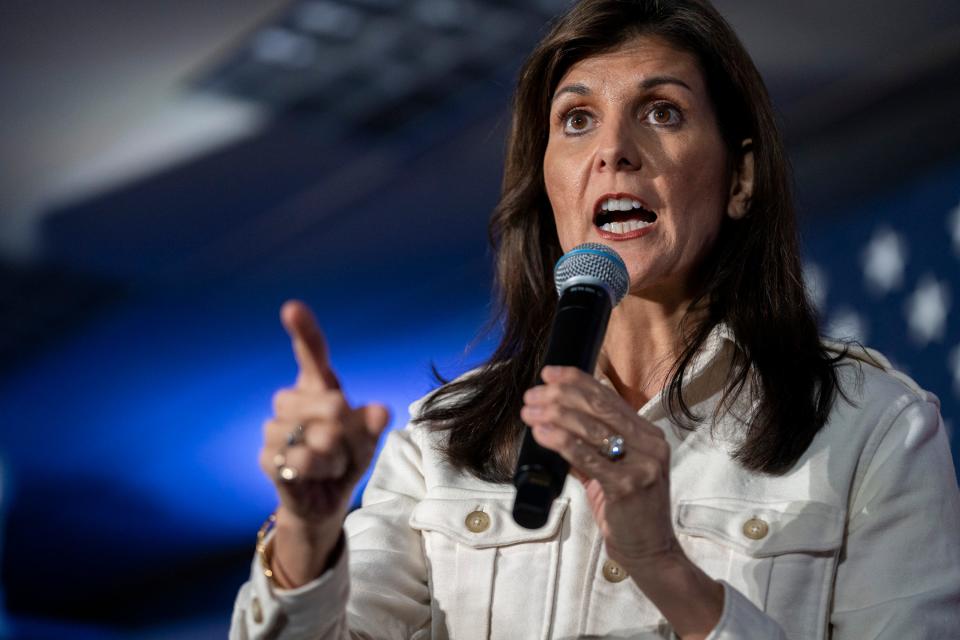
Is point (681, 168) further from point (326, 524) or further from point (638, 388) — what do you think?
point (326, 524)

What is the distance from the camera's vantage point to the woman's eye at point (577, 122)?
176 centimetres

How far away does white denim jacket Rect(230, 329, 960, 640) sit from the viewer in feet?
4.60

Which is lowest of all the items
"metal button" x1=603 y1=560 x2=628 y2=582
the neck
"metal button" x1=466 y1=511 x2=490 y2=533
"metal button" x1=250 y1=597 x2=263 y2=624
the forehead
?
"metal button" x1=250 y1=597 x2=263 y2=624

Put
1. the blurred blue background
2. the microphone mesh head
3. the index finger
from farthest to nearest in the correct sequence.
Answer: the blurred blue background < the microphone mesh head < the index finger

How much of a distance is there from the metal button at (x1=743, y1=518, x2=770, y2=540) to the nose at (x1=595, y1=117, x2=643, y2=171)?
0.49 meters

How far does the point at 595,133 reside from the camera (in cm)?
173

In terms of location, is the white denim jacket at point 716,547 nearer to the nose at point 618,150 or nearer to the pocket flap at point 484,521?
the pocket flap at point 484,521

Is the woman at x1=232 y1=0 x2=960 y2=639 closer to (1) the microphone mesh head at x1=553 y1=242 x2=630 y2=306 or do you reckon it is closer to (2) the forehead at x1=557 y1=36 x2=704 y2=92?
(2) the forehead at x1=557 y1=36 x2=704 y2=92

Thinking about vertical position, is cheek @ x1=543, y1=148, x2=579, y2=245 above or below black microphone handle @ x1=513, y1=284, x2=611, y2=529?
above

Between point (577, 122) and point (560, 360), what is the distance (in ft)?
2.35

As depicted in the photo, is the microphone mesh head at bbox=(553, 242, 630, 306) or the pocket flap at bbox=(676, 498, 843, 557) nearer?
the microphone mesh head at bbox=(553, 242, 630, 306)

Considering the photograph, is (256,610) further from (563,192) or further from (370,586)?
(563,192)

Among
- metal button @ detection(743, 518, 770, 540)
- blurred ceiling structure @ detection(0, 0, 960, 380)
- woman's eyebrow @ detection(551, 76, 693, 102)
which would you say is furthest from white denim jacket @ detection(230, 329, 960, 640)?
blurred ceiling structure @ detection(0, 0, 960, 380)

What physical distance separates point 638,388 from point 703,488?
0.22 metres
